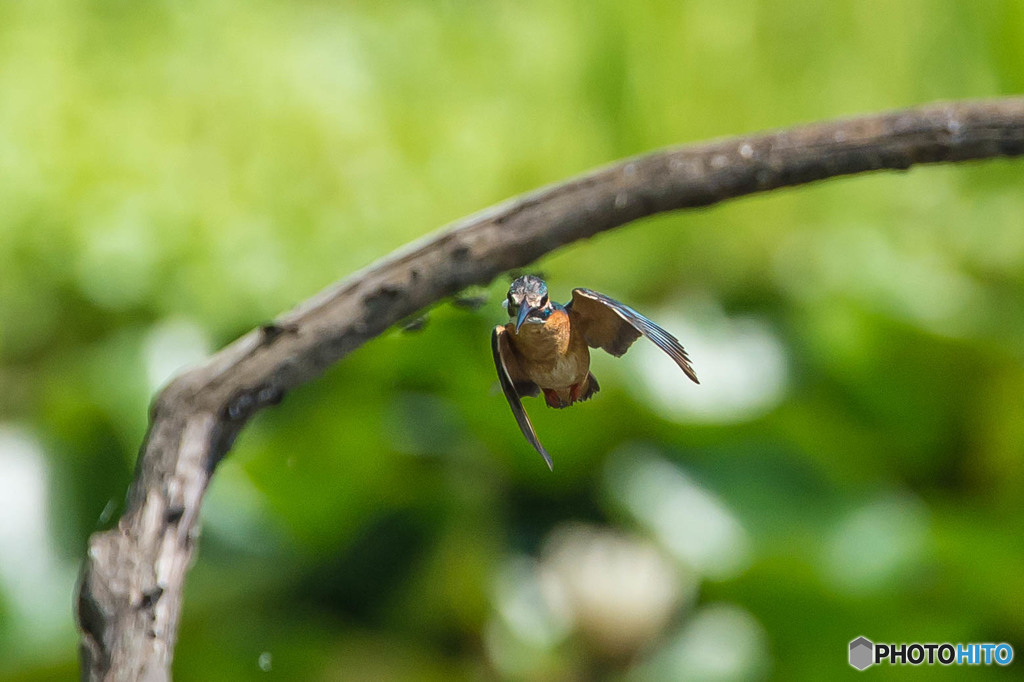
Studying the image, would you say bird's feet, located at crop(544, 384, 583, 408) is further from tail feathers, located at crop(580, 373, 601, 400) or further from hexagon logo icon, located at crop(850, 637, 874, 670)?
hexagon logo icon, located at crop(850, 637, 874, 670)

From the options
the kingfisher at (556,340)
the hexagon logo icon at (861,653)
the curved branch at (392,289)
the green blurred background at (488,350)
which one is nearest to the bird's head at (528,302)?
the kingfisher at (556,340)

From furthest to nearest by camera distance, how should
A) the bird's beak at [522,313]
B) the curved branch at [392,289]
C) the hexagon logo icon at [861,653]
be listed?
the hexagon logo icon at [861,653] → the curved branch at [392,289] → the bird's beak at [522,313]

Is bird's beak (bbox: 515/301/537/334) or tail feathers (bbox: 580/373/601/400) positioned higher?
bird's beak (bbox: 515/301/537/334)

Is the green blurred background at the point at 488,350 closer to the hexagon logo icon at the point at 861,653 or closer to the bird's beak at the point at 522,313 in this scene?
the hexagon logo icon at the point at 861,653

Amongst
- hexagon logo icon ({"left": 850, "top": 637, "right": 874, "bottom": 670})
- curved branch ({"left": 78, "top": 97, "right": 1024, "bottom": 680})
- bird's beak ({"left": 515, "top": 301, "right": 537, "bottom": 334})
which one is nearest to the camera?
bird's beak ({"left": 515, "top": 301, "right": 537, "bottom": 334})

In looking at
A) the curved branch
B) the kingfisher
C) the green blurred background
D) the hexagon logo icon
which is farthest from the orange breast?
the hexagon logo icon

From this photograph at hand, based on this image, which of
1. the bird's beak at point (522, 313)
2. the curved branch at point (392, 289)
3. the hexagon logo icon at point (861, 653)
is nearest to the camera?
the bird's beak at point (522, 313)

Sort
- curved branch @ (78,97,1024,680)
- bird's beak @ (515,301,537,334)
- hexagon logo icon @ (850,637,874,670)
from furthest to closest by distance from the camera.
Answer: hexagon logo icon @ (850,637,874,670), curved branch @ (78,97,1024,680), bird's beak @ (515,301,537,334)

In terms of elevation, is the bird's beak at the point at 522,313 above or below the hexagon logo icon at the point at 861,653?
below

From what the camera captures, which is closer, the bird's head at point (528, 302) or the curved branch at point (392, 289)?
the bird's head at point (528, 302)
